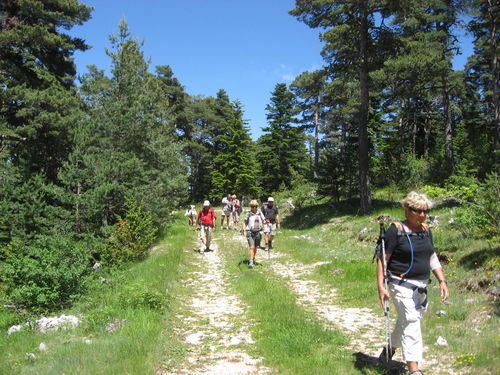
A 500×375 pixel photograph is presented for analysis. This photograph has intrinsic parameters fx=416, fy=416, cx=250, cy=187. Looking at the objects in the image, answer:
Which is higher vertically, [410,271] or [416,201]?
[416,201]

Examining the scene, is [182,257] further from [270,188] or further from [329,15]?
[270,188]

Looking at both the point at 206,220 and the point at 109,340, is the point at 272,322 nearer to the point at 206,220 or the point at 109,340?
the point at 109,340

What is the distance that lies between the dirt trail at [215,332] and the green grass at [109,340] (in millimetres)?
316

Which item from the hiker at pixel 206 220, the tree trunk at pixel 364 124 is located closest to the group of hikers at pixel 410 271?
the hiker at pixel 206 220

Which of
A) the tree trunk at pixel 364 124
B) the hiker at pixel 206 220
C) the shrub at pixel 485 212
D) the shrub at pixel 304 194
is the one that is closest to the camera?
the shrub at pixel 485 212

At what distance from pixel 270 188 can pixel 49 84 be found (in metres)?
31.6

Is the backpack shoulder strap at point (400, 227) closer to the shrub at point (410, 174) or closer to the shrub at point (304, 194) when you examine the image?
the shrub at point (410, 174)

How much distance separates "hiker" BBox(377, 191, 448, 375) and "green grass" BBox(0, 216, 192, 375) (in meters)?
3.13

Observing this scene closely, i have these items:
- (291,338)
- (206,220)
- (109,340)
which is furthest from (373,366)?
(206,220)

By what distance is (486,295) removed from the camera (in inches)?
306

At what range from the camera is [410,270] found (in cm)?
469

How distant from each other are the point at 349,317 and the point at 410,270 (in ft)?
11.6

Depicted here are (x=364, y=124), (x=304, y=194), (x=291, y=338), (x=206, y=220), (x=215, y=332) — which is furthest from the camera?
(x=304, y=194)

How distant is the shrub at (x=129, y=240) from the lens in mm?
15477
